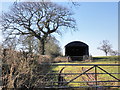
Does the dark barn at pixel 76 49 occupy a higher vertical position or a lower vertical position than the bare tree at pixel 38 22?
lower

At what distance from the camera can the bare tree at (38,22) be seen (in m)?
12.7

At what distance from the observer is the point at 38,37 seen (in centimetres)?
1392

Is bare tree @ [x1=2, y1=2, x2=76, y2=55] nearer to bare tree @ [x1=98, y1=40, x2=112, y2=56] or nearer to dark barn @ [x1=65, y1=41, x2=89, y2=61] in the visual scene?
dark barn @ [x1=65, y1=41, x2=89, y2=61]

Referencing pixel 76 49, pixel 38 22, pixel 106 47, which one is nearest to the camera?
pixel 38 22

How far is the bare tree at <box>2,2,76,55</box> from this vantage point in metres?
12.7

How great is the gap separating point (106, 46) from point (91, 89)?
26.1m

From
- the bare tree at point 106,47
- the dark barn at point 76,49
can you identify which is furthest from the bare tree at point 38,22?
the bare tree at point 106,47

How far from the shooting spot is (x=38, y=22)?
1377 centimetres

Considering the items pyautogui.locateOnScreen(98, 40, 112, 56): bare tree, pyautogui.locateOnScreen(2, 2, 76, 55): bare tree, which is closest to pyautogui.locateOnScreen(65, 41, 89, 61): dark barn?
pyautogui.locateOnScreen(2, 2, 76, 55): bare tree

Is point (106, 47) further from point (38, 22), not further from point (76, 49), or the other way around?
point (38, 22)

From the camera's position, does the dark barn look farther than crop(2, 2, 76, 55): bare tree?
Yes

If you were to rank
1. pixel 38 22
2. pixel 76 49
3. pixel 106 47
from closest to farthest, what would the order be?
pixel 38 22 < pixel 76 49 < pixel 106 47

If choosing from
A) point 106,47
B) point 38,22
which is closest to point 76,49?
point 38,22

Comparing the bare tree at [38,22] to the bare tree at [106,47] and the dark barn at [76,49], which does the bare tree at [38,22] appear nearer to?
the dark barn at [76,49]
